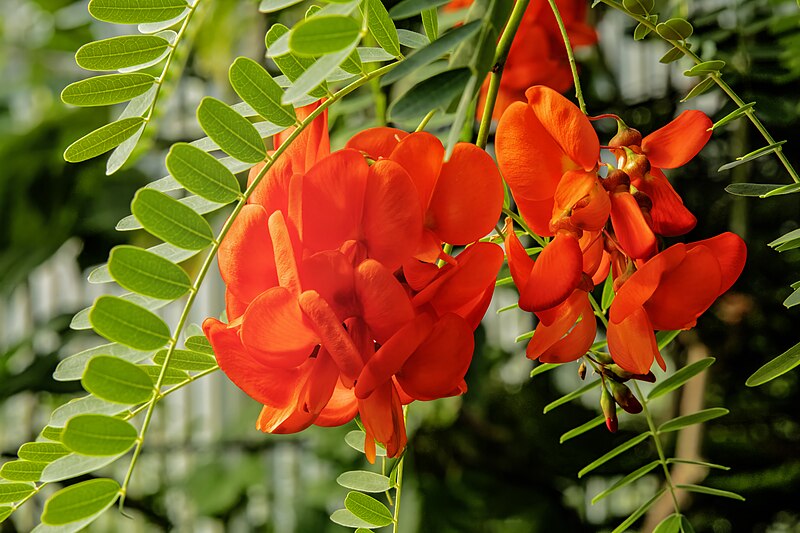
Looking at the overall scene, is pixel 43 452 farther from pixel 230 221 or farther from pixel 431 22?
pixel 431 22

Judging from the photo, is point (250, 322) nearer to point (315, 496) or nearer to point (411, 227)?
point (411, 227)

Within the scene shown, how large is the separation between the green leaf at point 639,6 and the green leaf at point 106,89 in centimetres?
19

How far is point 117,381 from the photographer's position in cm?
29

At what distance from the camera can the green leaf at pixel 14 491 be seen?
339 millimetres

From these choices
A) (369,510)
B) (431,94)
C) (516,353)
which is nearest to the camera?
(431,94)

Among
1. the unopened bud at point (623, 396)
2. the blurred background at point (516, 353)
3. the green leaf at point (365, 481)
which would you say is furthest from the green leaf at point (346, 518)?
the blurred background at point (516, 353)

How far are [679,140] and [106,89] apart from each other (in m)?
0.22

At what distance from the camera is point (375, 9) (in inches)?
13.2

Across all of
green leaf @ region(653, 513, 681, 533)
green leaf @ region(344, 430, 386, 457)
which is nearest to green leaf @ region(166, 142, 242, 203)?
green leaf @ region(344, 430, 386, 457)

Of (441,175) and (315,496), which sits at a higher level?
(441,175)

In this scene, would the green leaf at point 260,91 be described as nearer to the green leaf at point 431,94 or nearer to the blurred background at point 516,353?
the green leaf at point 431,94

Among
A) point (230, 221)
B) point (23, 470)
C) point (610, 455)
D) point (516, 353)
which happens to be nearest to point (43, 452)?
point (23, 470)

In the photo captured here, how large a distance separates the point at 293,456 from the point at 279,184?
139cm

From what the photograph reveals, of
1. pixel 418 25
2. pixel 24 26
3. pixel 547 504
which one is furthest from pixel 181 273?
pixel 24 26
